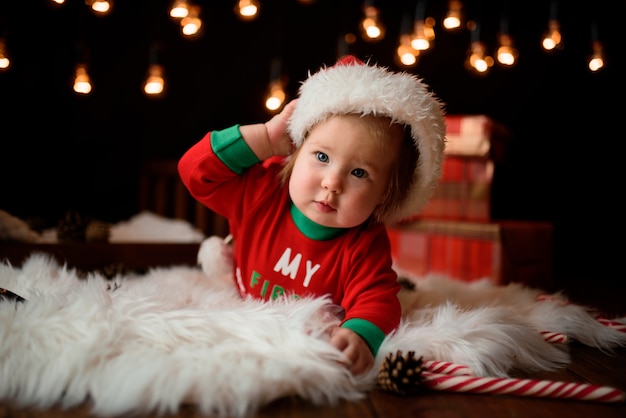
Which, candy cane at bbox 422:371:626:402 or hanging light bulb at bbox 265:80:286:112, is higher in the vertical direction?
hanging light bulb at bbox 265:80:286:112

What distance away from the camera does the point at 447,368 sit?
77cm

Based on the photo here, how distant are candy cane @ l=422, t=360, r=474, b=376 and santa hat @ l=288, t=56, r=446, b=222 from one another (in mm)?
354

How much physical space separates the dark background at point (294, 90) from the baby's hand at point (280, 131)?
135 centimetres

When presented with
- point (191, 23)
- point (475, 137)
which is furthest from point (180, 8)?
point (475, 137)

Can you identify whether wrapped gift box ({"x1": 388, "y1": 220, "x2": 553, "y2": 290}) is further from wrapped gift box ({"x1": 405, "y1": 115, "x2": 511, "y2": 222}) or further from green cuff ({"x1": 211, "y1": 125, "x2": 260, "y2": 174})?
green cuff ({"x1": 211, "y1": 125, "x2": 260, "y2": 174})

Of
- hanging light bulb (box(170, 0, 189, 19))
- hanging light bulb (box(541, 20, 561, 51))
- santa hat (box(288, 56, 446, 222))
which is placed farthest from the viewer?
hanging light bulb (box(541, 20, 561, 51))

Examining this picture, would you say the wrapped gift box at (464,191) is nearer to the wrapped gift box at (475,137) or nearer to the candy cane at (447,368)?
the wrapped gift box at (475,137)

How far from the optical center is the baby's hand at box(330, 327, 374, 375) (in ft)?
2.42

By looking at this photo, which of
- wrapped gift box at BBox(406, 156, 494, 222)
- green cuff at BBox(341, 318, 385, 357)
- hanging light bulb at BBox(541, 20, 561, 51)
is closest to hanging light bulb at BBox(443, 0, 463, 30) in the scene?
hanging light bulb at BBox(541, 20, 561, 51)

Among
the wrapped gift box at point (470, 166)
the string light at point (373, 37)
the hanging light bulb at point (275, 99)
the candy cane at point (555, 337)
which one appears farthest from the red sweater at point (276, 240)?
the hanging light bulb at point (275, 99)

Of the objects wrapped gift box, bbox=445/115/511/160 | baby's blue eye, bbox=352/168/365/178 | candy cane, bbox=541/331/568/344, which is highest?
wrapped gift box, bbox=445/115/511/160

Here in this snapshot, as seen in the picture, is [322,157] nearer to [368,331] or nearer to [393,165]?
[393,165]

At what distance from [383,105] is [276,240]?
1.15 feet

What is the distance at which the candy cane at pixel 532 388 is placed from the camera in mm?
709
